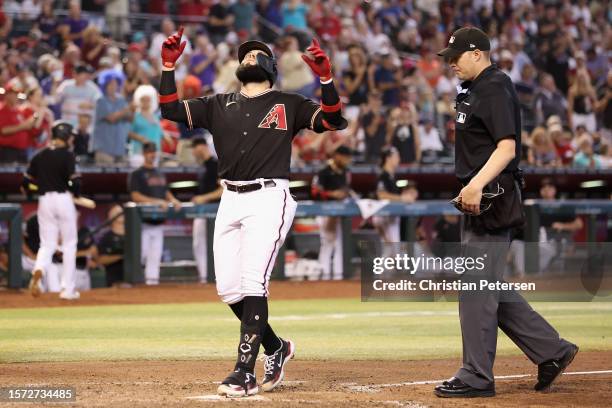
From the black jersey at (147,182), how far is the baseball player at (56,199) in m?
2.27

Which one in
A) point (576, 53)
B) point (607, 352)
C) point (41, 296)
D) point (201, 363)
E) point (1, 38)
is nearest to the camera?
point (201, 363)

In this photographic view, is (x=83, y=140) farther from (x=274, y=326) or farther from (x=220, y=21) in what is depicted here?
(x=274, y=326)

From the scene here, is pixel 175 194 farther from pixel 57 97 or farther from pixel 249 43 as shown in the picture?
pixel 249 43

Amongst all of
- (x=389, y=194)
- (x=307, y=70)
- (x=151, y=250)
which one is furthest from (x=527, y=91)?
(x=151, y=250)

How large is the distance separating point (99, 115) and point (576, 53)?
1416 centimetres

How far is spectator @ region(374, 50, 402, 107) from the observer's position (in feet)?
72.9

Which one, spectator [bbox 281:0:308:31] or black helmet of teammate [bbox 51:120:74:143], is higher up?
spectator [bbox 281:0:308:31]

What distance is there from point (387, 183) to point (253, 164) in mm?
11492

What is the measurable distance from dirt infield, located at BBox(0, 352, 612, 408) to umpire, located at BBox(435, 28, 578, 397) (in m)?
0.22

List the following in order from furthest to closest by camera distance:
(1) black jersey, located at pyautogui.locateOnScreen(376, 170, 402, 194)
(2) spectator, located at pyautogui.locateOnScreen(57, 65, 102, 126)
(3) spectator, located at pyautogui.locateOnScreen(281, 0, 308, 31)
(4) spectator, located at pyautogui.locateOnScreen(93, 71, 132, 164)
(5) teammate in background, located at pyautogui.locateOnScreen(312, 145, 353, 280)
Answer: (3) spectator, located at pyautogui.locateOnScreen(281, 0, 308, 31) < (1) black jersey, located at pyautogui.locateOnScreen(376, 170, 402, 194) < (5) teammate in background, located at pyautogui.locateOnScreen(312, 145, 353, 280) < (2) spectator, located at pyautogui.locateOnScreen(57, 65, 102, 126) < (4) spectator, located at pyautogui.locateOnScreen(93, 71, 132, 164)

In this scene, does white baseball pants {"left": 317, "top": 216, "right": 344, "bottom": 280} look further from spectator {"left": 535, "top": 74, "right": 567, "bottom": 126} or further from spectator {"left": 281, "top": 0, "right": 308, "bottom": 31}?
spectator {"left": 535, "top": 74, "right": 567, "bottom": 126}

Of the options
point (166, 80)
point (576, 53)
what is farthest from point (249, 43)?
point (576, 53)

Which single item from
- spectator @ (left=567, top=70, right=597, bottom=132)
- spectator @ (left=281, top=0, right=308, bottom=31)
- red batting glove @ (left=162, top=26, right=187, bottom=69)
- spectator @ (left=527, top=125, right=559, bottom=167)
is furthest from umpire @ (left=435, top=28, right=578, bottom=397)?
spectator @ (left=567, top=70, right=597, bottom=132)

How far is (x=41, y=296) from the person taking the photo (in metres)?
14.9
